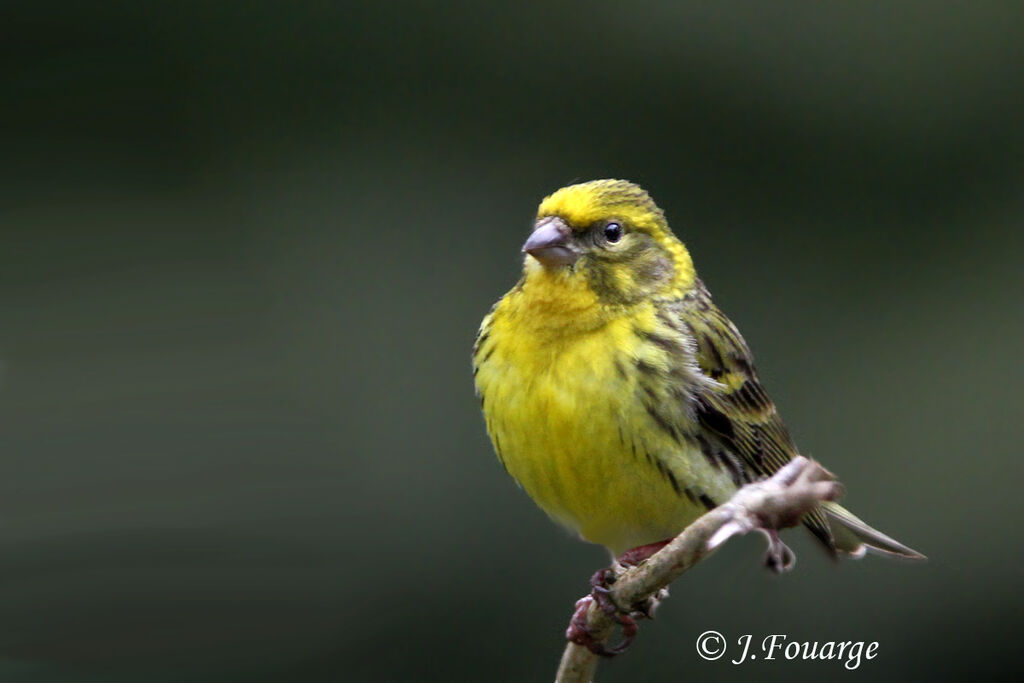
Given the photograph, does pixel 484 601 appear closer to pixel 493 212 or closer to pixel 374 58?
pixel 493 212

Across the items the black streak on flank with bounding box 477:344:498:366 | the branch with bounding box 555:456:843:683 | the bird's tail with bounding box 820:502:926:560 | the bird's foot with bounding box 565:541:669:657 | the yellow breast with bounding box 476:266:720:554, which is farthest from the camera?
the bird's tail with bounding box 820:502:926:560

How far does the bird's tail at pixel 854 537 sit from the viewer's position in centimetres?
371

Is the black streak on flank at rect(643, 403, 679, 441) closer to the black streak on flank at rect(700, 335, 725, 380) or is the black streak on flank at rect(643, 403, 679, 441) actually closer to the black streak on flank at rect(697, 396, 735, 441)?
the black streak on flank at rect(697, 396, 735, 441)

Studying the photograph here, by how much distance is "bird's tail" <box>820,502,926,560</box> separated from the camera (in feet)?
12.2

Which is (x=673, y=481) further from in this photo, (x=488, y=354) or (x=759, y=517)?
(x=759, y=517)

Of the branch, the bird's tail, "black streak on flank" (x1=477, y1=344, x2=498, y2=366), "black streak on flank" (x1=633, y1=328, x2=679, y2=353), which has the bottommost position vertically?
the branch

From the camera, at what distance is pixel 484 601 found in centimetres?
485

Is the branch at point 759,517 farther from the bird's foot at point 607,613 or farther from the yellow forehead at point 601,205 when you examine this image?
the yellow forehead at point 601,205

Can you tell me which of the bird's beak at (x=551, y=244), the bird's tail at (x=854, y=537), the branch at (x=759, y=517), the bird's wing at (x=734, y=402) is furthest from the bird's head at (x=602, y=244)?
the branch at (x=759, y=517)

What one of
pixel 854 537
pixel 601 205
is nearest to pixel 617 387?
pixel 601 205

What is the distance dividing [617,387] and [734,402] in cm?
35

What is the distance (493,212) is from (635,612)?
2719 mm

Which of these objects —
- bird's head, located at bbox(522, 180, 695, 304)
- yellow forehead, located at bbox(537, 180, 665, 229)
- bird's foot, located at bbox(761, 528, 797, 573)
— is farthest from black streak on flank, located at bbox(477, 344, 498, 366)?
bird's foot, located at bbox(761, 528, 797, 573)

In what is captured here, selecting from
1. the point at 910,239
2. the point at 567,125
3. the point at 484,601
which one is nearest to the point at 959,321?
the point at 910,239
